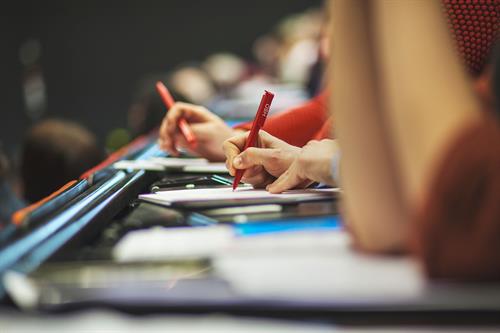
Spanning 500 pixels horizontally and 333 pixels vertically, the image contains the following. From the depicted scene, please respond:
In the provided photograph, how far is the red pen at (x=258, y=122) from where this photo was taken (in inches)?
33.3

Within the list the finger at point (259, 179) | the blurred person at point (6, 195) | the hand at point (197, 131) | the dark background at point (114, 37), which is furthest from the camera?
the dark background at point (114, 37)

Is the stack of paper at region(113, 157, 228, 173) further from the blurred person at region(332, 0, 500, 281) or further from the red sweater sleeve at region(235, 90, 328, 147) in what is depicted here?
the blurred person at region(332, 0, 500, 281)

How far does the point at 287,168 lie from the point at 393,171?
1.04 feet

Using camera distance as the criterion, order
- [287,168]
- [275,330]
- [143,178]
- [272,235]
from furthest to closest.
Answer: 1. [143,178]
2. [287,168]
3. [272,235]
4. [275,330]

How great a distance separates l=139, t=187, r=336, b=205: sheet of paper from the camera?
2.45 feet

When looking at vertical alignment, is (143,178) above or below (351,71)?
below

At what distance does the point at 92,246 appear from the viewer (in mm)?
588

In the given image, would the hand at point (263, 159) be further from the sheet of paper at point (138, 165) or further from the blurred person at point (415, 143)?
the blurred person at point (415, 143)

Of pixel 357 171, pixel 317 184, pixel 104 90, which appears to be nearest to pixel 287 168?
pixel 317 184

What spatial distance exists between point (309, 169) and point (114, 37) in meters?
5.75

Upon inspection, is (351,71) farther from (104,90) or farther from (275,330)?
(104,90)

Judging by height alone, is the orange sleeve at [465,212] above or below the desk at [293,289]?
above

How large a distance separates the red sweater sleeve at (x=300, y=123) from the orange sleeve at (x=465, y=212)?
15.8 inches

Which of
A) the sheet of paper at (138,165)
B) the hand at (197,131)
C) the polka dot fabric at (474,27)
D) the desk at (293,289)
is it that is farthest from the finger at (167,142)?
the desk at (293,289)
